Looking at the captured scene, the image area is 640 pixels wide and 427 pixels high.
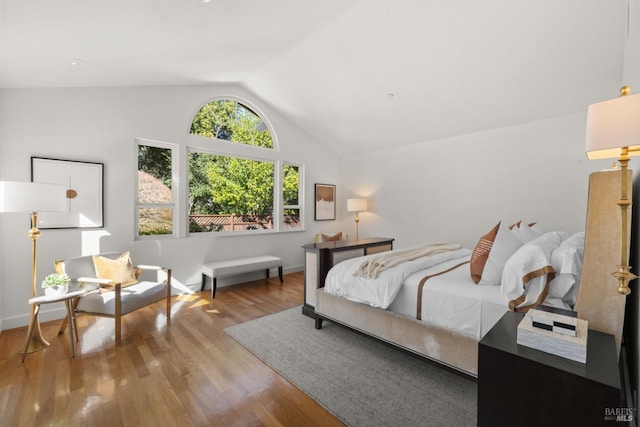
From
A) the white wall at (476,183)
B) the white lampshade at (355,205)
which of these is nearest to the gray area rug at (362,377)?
the white wall at (476,183)

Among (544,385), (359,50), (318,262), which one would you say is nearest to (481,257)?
(544,385)

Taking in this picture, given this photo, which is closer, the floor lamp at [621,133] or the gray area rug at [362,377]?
the floor lamp at [621,133]

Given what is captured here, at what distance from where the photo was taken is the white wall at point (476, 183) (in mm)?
3541

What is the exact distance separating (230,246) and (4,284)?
2498 millimetres

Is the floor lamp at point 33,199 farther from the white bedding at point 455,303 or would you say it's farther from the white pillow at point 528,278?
the white pillow at point 528,278

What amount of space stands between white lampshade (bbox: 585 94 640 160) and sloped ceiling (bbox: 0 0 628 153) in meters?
2.14

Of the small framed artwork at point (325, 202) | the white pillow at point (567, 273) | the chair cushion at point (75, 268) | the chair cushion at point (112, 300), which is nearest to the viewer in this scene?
the white pillow at point (567, 273)

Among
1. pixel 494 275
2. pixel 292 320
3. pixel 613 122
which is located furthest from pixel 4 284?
pixel 613 122

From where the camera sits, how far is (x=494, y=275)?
6.64 feet

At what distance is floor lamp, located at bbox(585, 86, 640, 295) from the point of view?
3.21ft

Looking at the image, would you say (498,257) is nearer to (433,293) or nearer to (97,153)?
(433,293)

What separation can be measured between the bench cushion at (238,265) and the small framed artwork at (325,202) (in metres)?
1.62

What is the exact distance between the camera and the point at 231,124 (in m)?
4.75

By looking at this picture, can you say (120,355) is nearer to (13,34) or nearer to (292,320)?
(292,320)
